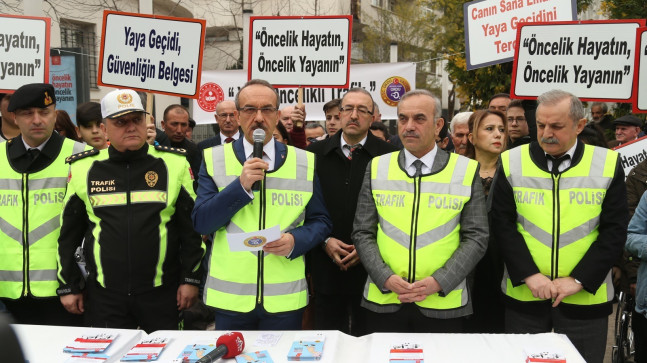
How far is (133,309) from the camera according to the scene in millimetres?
3516

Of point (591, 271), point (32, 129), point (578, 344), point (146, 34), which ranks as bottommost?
point (578, 344)

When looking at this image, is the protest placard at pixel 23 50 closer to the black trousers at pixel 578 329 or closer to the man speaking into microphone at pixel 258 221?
the man speaking into microphone at pixel 258 221

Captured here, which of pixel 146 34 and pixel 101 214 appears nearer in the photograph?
pixel 101 214

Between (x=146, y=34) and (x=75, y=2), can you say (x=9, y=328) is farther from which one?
(x=75, y=2)

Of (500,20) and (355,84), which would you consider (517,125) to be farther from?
(355,84)

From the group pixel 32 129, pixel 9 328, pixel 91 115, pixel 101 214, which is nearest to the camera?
pixel 9 328

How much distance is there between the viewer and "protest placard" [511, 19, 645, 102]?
529cm

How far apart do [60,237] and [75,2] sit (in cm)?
1290

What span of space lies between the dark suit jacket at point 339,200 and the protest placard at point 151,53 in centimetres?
193

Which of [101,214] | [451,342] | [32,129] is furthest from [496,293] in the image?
[32,129]

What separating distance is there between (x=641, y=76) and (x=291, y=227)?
356cm

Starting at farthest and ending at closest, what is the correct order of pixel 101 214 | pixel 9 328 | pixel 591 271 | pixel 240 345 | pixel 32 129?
pixel 32 129
pixel 101 214
pixel 591 271
pixel 240 345
pixel 9 328

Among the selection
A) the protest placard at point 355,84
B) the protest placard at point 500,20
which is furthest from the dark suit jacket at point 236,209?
the protest placard at point 355,84

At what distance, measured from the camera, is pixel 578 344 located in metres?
3.37
